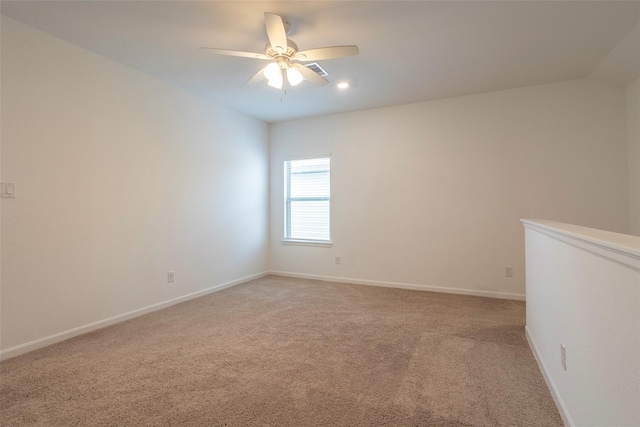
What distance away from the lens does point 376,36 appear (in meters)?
2.63

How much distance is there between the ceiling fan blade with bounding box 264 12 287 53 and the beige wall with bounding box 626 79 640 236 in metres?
3.64

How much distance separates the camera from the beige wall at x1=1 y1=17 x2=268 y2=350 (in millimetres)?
2434

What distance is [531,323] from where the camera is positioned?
2488 millimetres

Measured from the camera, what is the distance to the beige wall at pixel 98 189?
2434mm

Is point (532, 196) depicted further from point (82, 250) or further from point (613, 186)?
point (82, 250)

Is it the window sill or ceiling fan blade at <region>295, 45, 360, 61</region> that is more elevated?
ceiling fan blade at <region>295, 45, 360, 61</region>

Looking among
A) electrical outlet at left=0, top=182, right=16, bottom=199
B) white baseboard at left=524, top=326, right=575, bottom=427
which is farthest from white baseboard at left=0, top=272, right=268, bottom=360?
white baseboard at left=524, top=326, right=575, bottom=427

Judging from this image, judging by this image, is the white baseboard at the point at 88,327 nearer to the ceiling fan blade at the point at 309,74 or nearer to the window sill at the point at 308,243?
the window sill at the point at 308,243

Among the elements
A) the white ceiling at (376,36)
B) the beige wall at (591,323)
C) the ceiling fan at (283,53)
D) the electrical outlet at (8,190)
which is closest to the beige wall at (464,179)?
the white ceiling at (376,36)

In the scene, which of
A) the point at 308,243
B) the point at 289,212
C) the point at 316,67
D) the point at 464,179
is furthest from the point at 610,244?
the point at 289,212

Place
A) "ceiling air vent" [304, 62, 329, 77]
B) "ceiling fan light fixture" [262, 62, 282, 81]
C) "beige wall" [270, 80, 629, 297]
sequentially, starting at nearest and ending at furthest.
Answer: "ceiling fan light fixture" [262, 62, 282, 81]
"ceiling air vent" [304, 62, 329, 77]
"beige wall" [270, 80, 629, 297]

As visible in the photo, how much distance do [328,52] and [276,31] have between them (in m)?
0.41

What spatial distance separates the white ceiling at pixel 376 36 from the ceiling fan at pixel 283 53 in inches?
10.0

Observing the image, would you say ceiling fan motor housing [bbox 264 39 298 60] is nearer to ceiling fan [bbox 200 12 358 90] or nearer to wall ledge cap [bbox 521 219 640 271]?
ceiling fan [bbox 200 12 358 90]
